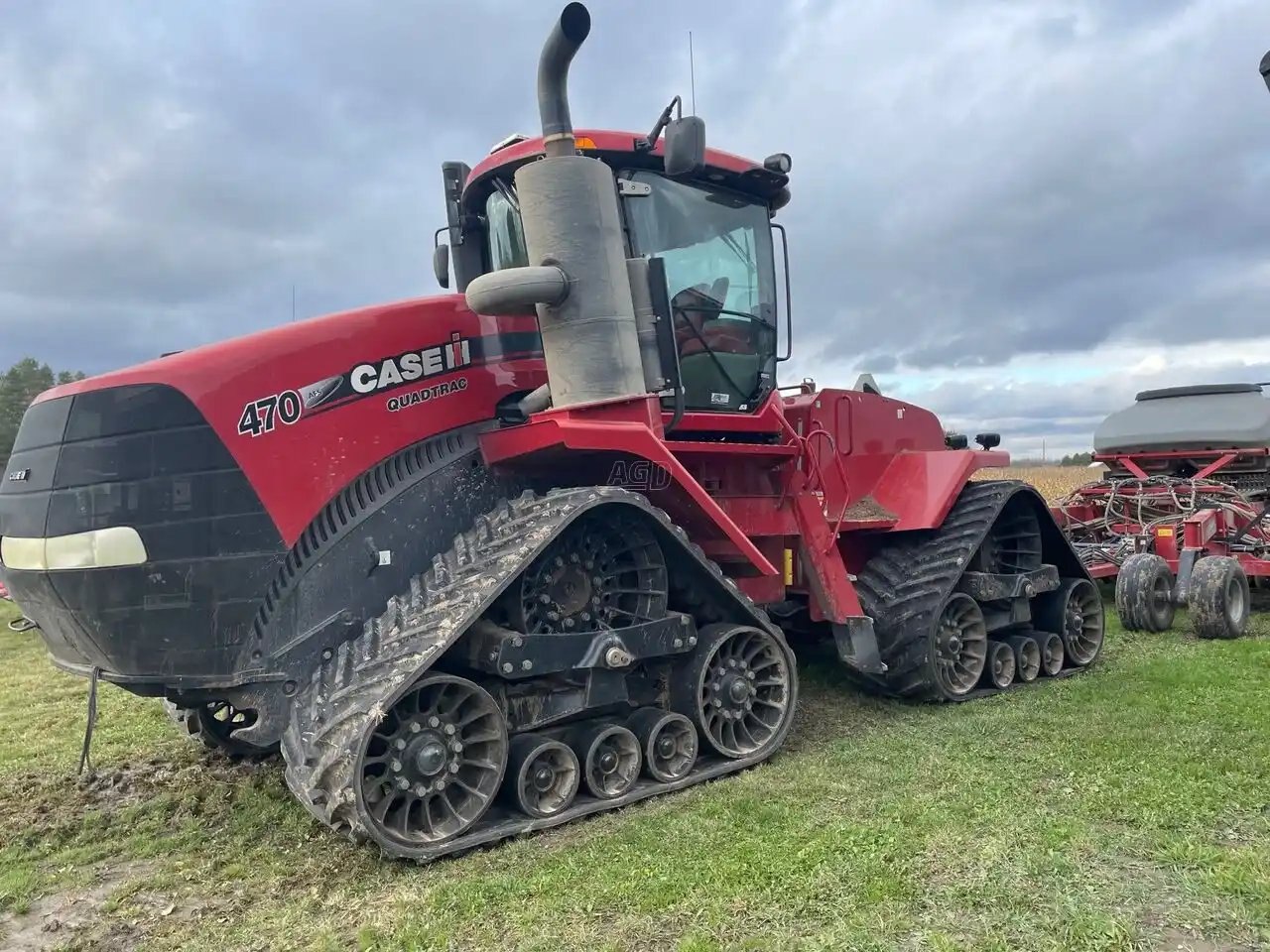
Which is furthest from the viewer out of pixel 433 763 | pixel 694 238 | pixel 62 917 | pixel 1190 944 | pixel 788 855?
pixel 694 238

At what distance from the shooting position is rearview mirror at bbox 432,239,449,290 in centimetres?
660

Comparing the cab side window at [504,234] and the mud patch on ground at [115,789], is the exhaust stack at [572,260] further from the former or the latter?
the mud patch on ground at [115,789]

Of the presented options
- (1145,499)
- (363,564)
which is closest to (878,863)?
(363,564)

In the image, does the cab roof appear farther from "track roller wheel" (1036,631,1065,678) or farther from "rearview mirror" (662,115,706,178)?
"track roller wheel" (1036,631,1065,678)

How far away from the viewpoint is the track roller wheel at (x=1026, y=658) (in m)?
7.44

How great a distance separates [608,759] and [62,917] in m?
2.29

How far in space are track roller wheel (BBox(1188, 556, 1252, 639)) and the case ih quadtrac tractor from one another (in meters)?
3.77

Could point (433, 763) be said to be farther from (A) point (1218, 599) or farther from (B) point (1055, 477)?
(B) point (1055, 477)

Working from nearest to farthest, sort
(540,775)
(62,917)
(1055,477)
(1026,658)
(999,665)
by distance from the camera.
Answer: (62,917)
(540,775)
(999,665)
(1026,658)
(1055,477)

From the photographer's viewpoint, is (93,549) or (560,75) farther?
(560,75)

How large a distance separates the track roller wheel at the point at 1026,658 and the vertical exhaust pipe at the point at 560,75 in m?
4.90

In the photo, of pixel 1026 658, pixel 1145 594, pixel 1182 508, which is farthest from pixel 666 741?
pixel 1182 508

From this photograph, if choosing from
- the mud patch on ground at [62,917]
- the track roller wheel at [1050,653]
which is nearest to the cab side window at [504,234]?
the mud patch on ground at [62,917]

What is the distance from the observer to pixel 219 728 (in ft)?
19.0
